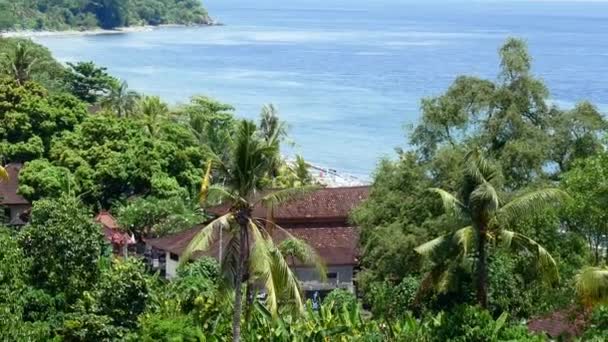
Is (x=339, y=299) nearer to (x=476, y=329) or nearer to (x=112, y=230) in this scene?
(x=476, y=329)

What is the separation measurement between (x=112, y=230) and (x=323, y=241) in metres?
6.87

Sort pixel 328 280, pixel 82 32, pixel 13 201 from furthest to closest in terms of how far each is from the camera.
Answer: pixel 82 32
pixel 13 201
pixel 328 280

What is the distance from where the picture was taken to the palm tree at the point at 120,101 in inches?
2235

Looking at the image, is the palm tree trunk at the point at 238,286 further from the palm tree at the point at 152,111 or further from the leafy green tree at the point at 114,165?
the palm tree at the point at 152,111

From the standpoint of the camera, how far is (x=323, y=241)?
34.5 meters

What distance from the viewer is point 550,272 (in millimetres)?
19547

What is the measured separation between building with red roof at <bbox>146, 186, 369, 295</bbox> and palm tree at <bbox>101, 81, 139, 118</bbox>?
68.4ft

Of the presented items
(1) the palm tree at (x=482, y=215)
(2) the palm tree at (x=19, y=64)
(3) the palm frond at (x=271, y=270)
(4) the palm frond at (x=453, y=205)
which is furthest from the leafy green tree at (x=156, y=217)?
(2) the palm tree at (x=19, y=64)

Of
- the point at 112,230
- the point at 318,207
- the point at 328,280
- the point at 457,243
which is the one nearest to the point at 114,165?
the point at 112,230

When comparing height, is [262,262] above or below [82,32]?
above

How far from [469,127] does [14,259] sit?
507 inches

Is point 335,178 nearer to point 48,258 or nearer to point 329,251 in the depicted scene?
point 329,251

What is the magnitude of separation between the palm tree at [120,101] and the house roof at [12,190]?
14.7 meters

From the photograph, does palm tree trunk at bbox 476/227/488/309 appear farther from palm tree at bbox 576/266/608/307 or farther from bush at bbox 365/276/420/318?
bush at bbox 365/276/420/318
